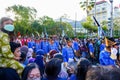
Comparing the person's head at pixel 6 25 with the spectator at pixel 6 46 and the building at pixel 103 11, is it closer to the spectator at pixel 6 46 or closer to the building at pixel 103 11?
the spectator at pixel 6 46

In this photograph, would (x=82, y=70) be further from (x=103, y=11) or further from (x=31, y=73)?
(x=103, y=11)

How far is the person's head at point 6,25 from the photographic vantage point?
4105 mm

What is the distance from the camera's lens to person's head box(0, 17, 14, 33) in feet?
13.5

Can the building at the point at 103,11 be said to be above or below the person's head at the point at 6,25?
below

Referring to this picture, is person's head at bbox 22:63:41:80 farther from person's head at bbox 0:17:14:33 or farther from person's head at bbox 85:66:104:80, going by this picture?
person's head at bbox 85:66:104:80

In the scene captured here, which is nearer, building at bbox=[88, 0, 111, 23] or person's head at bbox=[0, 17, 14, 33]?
person's head at bbox=[0, 17, 14, 33]

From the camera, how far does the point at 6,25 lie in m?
4.12

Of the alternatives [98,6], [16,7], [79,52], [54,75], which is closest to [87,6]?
[16,7]

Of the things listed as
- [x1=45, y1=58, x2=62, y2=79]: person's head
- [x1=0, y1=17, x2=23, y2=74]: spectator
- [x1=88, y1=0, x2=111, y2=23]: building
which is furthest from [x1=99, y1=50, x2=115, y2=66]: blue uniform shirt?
[x1=88, y1=0, x2=111, y2=23]: building

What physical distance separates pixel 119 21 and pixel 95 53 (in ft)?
203

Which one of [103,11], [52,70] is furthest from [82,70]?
[103,11]

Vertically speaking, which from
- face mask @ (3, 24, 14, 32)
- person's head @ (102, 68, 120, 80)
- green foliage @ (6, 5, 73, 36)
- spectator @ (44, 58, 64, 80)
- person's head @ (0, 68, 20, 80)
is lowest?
green foliage @ (6, 5, 73, 36)

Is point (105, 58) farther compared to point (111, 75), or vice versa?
point (105, 58)

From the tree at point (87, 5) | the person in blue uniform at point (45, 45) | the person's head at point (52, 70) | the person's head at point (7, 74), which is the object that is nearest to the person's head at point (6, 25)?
the person's head at point (7, 74)
